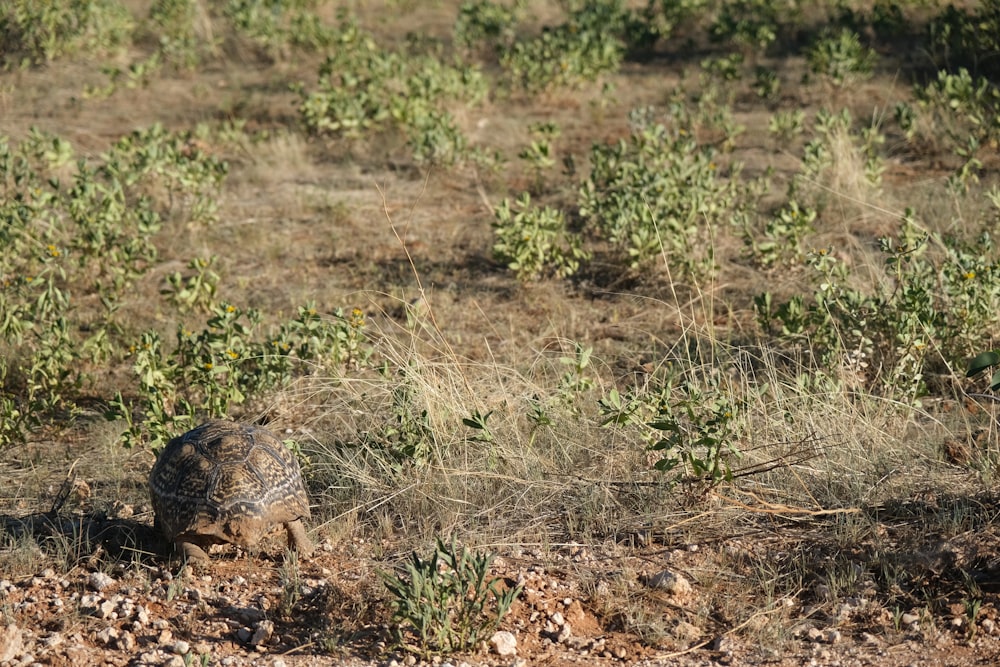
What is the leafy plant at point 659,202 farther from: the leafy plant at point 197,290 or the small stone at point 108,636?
the small stone at point 108,636

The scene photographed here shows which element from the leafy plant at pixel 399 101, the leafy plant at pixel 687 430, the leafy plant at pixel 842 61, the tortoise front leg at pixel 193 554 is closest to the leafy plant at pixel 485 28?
the leafy plant at pixel 399 101

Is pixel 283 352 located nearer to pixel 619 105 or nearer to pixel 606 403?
pixel 606 403

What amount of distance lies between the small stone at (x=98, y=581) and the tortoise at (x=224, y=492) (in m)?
0.27

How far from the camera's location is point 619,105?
10.7m

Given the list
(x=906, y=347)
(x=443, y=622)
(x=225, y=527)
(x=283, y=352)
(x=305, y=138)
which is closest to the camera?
(x=443, y=622)

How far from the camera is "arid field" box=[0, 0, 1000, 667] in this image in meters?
3.73

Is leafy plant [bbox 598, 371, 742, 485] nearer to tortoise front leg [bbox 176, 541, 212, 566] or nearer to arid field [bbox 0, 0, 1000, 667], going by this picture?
arid field [bbox 0, 0, 1000, 667]

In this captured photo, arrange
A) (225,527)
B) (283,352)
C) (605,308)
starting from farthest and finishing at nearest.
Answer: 1. (605,308)
2. (283,352)
3. (225,527)

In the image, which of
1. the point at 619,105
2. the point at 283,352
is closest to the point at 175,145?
the point at 283,352

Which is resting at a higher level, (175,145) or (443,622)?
(175,145)

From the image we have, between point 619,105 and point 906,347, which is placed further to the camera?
point 619,105

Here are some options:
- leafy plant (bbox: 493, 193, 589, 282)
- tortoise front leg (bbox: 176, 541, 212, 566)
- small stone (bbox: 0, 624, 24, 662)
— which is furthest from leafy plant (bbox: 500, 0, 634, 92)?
small stone (bbox: 0, 624, 24, 662)

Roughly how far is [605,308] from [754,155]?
3.10m

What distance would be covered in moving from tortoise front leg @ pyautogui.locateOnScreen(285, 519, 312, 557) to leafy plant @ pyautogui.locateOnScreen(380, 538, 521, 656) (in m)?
0.65
